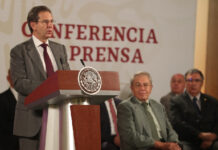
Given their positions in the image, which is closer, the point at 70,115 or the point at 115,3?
the point at 70,115

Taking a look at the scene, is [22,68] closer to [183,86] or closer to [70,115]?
[70,115]

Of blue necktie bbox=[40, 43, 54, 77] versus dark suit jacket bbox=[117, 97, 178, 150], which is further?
dark suit jacket bbox=[117, 97, 178, 150]

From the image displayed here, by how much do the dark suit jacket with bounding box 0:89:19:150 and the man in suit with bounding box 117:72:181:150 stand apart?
139cm

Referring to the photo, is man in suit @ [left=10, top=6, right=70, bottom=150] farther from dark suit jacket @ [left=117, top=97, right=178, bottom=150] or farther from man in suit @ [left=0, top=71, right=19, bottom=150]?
man in suit @ [left=0, top=71, right=19, bottom=150]

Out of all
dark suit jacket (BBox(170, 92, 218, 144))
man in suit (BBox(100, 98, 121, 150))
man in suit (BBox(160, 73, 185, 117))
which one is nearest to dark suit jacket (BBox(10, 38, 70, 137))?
man in suit (BBox(100, 98, 121, 150))

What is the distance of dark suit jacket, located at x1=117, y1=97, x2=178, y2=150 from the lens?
385 cm

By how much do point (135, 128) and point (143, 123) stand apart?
9 centimetres

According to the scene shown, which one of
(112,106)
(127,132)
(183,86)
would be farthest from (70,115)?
(183,86)

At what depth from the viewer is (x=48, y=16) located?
2.82m

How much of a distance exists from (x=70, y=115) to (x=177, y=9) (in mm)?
3693

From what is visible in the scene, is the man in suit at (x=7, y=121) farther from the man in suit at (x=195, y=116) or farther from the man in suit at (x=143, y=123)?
the man in suit at (x=195, y=116)

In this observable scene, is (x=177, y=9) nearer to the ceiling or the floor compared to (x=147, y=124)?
nearer to the ceiling

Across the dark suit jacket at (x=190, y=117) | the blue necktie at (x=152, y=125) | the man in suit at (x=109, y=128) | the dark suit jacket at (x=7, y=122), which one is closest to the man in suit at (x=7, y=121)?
the dark suit jacket at (x=7, y=122)

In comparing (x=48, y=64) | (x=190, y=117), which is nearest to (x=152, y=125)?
(x=190, y=117)
